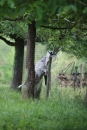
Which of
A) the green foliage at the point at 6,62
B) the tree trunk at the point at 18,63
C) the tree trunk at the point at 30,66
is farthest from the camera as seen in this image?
the green foliage at the point at 6,62

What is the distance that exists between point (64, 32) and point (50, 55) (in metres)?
2.74

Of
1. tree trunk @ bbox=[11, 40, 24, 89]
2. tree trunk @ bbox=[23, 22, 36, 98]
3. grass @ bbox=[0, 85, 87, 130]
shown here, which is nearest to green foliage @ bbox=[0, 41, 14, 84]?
tree trunk @ bbox=[11, 40, 24, 89]

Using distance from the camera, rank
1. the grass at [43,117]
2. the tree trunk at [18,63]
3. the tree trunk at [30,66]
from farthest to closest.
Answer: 1. the tree trunk at [18,63]
2. the tree trunk at [30,66]
3. the grass at [43,117]

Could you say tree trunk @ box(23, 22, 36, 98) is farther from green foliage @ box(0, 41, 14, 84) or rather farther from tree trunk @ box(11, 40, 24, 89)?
green foliage @ box(0, 41, 14, 84)

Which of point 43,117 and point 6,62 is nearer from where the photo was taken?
point 43,117

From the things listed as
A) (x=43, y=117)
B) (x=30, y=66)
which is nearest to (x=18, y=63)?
(x=30, y=66)

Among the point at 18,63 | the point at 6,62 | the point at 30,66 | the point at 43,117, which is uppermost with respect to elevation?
the point at 30,66

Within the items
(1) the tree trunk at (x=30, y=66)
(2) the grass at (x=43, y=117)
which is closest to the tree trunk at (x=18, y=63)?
(1) the tree trunk at (x=30, y=66)

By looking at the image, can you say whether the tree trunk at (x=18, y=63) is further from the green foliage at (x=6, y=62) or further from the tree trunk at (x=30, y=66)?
the green foliage at (x=6, y=62)

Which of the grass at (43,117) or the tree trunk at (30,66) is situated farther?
the tree trunk at (30,66)

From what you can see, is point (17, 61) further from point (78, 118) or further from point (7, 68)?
point (7, 68)

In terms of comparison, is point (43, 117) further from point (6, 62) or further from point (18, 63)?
point (6, 62)

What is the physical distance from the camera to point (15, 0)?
486cm

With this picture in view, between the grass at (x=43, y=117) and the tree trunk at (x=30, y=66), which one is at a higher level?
the tree trunk at (x=30, y=66)
